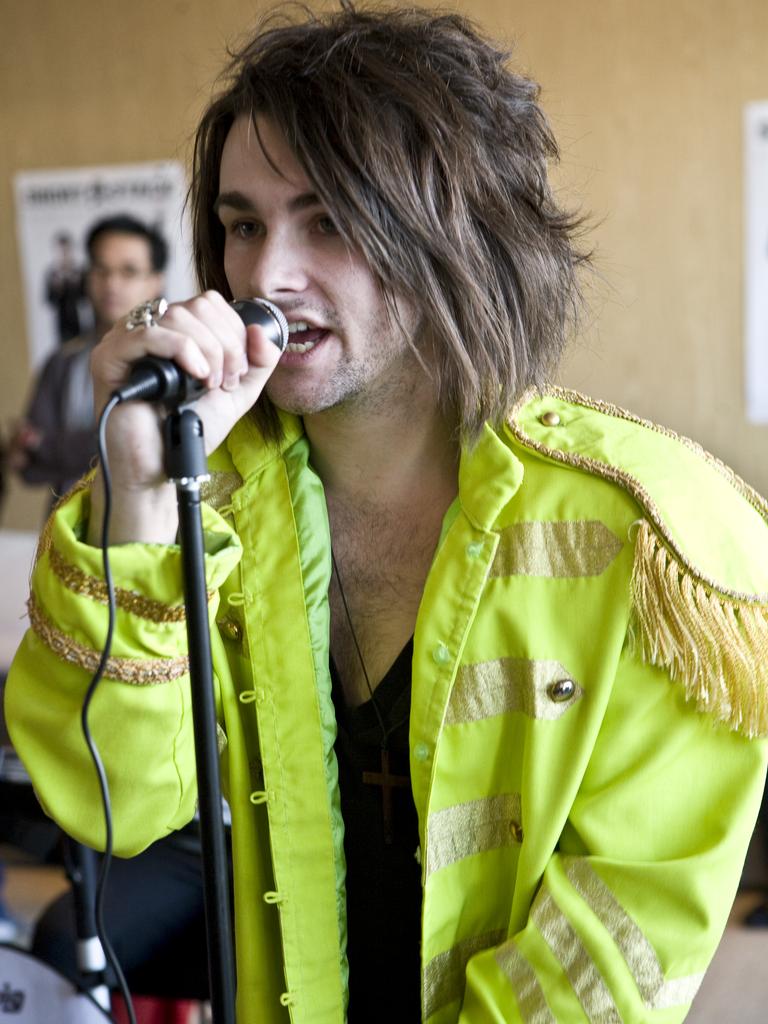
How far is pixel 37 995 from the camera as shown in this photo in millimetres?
1578

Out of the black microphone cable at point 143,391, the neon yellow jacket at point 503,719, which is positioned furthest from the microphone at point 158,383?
the neon yellow jacket at point 503,719

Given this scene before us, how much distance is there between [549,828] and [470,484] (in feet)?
1.27

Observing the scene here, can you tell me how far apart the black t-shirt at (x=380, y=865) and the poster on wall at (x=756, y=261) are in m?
2.61

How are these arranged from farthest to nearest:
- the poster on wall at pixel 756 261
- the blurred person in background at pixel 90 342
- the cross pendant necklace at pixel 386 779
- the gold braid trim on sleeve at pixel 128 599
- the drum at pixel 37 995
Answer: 1. the blurred person in background at pixel 90 342
2. the poster on wall at pixel 756 261
3. the drum at pixel 37 995
4. the cross pendant necklace at pixel 386 779
5. the gold braid trim on sleeve at pixel 128 599

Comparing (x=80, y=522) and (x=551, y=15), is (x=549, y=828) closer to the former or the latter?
(x=80, y=522)

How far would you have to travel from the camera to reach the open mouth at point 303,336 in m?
1.22

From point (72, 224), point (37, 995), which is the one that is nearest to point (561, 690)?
point (37, 995)

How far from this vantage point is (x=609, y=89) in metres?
3.50

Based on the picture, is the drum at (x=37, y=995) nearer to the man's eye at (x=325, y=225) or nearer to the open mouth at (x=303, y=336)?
the open mouth at (x=303, y=336)

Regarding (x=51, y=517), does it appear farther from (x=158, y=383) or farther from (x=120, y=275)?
(x=120, y=275)

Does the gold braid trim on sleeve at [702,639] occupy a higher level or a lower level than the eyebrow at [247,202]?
lower

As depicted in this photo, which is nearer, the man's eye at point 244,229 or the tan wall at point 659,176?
the man's eye at point 244,229

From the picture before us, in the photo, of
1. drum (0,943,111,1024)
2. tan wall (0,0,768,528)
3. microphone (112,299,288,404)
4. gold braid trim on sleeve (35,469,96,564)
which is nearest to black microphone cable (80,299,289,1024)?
microphone (112,299,288,404)

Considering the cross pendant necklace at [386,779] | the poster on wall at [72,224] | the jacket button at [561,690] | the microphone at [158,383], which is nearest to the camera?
the microphone at [158,383]
